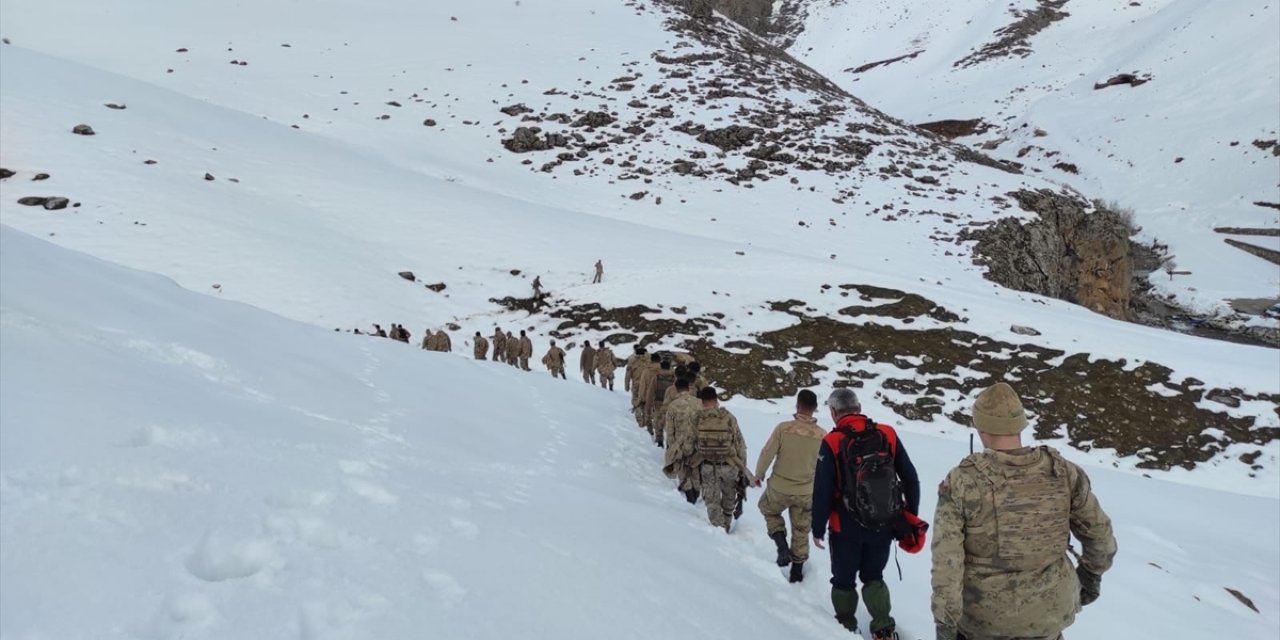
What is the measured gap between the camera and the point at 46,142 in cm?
2322

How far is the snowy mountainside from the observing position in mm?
18750

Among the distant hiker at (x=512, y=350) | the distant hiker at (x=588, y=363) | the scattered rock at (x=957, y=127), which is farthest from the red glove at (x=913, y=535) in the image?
the scattered rock at (x=957, y=127)

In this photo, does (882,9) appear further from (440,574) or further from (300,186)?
(440,574)

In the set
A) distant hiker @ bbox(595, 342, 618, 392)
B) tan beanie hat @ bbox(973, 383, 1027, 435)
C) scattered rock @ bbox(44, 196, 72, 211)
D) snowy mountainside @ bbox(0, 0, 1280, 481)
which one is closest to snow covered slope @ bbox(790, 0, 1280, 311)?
snowy mountainside @ bbox(0, 0, 1280, 481)

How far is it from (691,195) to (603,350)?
2100 cm

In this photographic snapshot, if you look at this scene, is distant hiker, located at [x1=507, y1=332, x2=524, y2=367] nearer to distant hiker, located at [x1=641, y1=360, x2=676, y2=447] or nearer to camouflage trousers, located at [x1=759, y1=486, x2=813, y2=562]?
distant hiker, located at [x1=641, y1=360, x2=676, y2=447]

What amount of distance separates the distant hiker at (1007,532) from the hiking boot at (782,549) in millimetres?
2680

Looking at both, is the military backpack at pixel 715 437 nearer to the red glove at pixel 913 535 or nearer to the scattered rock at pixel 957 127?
the red glove at pixel 913 535

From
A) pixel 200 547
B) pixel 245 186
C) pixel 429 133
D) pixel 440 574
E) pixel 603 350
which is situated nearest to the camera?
pixel 200 547

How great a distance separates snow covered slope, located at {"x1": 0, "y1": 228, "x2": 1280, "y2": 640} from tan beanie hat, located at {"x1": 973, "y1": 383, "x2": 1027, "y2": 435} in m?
2.06

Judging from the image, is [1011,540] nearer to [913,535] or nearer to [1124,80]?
[913,535]

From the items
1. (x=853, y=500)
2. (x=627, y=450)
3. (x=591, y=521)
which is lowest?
(x=627, y=450)

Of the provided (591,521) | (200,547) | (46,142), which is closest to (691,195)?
(46,142)

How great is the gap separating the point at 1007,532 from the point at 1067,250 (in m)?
38.5
